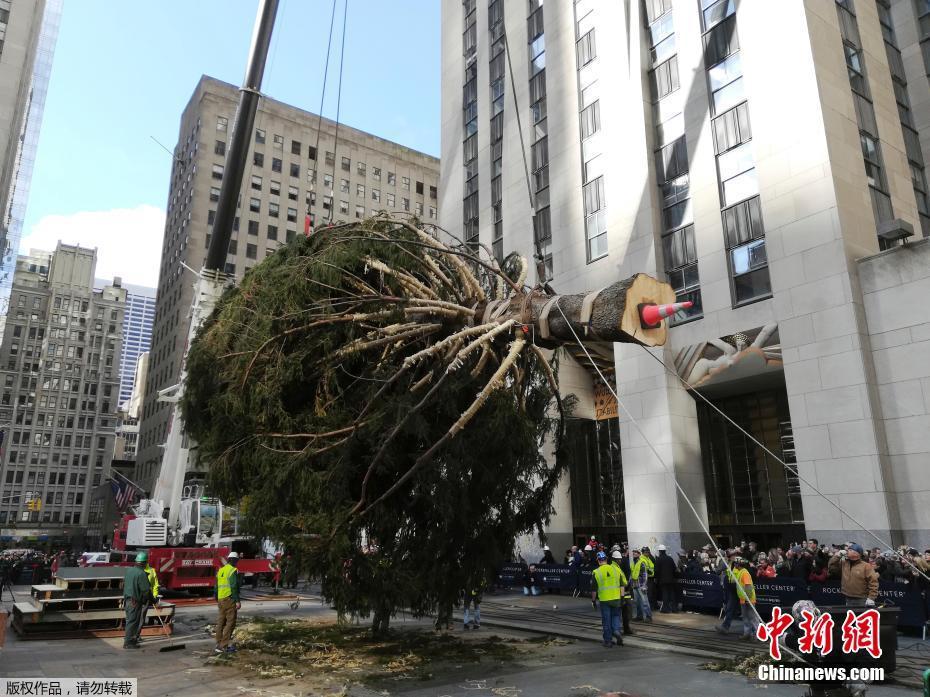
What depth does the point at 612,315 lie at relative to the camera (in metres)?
7.15

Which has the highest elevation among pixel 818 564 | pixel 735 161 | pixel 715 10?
pixel 715 10

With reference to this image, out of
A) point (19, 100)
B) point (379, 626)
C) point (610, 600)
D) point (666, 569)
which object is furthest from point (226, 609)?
point (19, 100)

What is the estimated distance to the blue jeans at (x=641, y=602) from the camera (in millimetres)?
15164

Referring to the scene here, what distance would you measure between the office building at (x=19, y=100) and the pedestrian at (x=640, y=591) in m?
56.1

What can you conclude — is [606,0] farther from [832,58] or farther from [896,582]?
[896,582]

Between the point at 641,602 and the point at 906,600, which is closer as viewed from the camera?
the point at 906,600

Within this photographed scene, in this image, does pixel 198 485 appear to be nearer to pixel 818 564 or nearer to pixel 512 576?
pixel 512 576

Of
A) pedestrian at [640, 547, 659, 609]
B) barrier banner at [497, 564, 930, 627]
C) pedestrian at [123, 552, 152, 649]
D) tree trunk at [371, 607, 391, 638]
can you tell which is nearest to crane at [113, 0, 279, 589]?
pedestrian at [123, 552, 152, 649]

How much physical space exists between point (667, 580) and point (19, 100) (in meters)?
65.7

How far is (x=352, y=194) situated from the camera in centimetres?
7938

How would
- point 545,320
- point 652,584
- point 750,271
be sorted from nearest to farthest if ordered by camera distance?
1. point 545,320
2. point 652,584
3. point 750,271

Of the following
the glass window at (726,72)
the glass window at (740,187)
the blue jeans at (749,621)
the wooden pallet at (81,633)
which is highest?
the glass window at (726,72)

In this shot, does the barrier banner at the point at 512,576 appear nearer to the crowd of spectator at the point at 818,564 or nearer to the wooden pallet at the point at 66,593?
the crowd of spectator at the point at 818,564

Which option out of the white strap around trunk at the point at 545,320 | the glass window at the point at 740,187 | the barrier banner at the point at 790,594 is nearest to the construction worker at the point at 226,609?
the barrier banner at the point at 790,594
